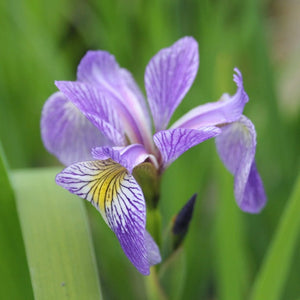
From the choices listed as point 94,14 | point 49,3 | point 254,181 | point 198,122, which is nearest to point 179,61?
point 198,122

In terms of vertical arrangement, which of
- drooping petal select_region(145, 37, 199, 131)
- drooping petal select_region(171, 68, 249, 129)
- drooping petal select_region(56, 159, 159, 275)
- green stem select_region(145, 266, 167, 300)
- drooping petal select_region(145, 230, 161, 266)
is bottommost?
green stem select_region(145, 266, 167, 300)

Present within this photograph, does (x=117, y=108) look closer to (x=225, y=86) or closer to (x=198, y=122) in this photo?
(x=198, y=122)

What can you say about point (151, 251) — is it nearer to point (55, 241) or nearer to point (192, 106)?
point (55, 241)

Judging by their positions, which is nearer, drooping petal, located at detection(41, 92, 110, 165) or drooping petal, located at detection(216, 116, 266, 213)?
drooping petal, located at detection(216, 116, 266, 213)

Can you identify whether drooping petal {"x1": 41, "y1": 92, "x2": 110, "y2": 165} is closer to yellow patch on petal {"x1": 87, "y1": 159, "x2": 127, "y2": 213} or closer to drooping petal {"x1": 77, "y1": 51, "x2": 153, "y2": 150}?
drooping petal {"x1": 77, "y1": 51, "x2": 153, "y2": 150}

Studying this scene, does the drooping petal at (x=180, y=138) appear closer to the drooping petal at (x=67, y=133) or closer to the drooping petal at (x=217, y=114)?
the drooping petal at (x=217, y=114)

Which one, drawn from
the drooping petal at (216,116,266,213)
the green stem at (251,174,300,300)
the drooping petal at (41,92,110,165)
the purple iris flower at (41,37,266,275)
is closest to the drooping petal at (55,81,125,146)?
the purple iris flower at (41,37,266,275)

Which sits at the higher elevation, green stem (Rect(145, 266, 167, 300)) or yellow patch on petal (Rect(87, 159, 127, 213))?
yellow patch on petal (Rect(87, 159, 127, 213))

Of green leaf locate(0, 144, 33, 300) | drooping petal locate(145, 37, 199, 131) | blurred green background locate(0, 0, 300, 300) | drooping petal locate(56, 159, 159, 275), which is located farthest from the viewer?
blurred green background locate(0, 0, 300, 300)
